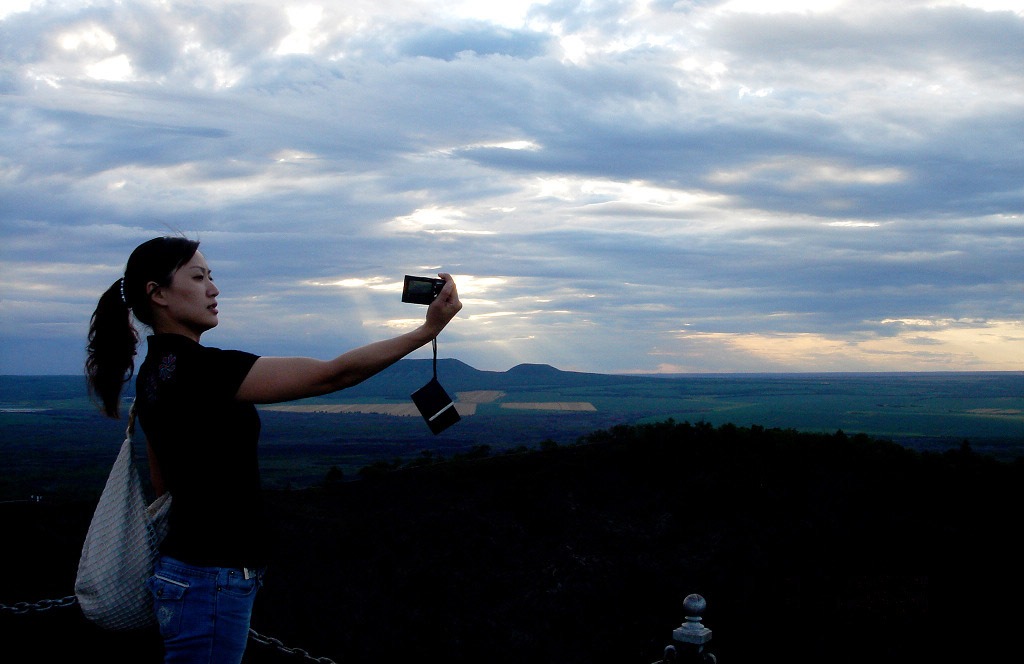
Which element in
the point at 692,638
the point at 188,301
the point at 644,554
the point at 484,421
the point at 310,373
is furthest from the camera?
the point at 484,421

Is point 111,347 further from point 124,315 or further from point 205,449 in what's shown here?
point 205,449

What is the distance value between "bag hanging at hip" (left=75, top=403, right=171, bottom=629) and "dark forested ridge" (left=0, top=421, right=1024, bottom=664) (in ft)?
15.0

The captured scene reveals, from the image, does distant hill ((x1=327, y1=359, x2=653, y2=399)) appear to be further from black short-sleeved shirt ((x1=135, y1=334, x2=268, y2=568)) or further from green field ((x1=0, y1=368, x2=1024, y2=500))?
black short-sleeved shirt ((x1=135, y1=334, x2=268, y2=568))

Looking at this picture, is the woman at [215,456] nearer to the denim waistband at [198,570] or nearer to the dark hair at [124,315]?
the denim waistband at [198,570]

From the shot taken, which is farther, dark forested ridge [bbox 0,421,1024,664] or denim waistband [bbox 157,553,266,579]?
dark forested ridge [bbox 0,421,1024,664]

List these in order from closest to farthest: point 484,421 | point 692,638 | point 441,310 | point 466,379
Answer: point 441,310, point 692,638, point 484,421, point 466,379

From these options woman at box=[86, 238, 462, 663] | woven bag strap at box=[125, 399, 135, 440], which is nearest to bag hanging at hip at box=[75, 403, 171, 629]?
woman at box=[86, 238, 462, 663]

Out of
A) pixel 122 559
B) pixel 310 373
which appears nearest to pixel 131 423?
pixel 122 559

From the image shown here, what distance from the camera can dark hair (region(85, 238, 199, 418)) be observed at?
2889 millimetres

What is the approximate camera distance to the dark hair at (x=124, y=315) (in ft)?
9.48

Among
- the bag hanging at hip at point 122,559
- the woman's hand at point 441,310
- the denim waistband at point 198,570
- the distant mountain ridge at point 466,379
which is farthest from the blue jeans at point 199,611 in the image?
the distant mountain ridge at point 466,379

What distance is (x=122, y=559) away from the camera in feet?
9.13

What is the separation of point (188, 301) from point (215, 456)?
0.61 metres

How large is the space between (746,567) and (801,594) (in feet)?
3.08
